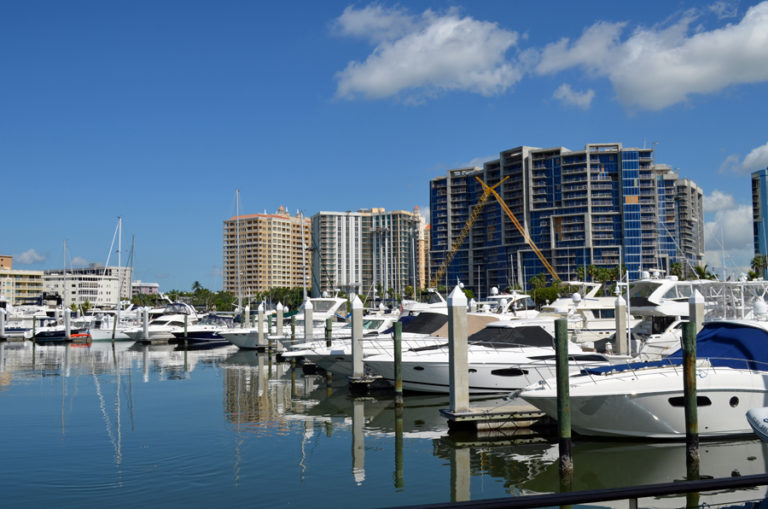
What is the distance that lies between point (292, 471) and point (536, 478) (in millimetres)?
5110

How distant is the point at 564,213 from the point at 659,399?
11750 centimetres

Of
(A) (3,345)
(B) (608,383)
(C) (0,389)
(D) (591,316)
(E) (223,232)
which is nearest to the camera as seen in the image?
(B) (608,383)

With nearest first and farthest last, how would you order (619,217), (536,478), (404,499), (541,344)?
(404,499), (536,478), (541,344), (619,217)

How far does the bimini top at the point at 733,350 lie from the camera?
16.4 meters

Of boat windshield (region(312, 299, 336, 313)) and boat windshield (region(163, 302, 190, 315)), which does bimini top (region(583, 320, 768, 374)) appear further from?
boat windshield (region(163, 302, 190, 315))

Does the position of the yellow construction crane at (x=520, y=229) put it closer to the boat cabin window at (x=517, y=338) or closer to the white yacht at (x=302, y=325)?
the white yacht at (x=302, y=325)

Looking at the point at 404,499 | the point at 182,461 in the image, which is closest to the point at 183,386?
the point at 182,461

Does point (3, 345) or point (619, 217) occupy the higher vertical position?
point (619, 217)

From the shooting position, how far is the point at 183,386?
30438 millimetres

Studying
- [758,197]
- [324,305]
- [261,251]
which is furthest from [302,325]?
[261,251]

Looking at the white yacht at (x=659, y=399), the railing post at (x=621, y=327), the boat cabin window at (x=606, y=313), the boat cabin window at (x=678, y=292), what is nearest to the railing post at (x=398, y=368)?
the white yacht at (x=659, y=399)

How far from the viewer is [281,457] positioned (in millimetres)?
15891

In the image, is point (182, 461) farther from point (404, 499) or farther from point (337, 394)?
point (337, 394)

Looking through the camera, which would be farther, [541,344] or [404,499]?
[541,344]
